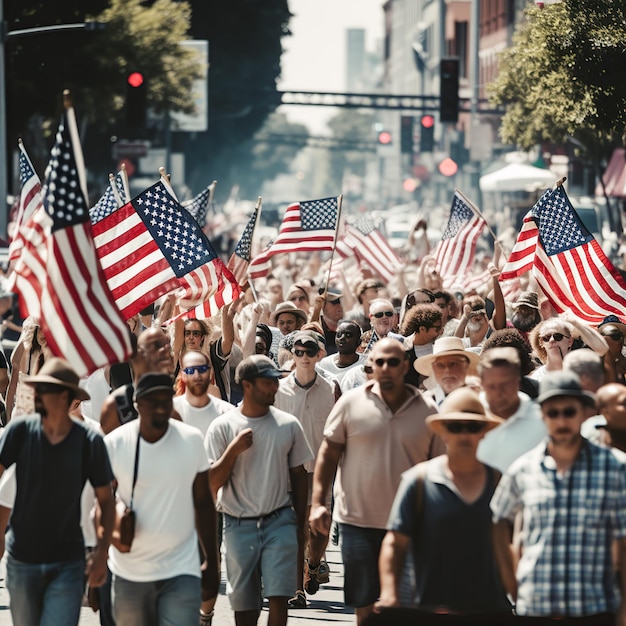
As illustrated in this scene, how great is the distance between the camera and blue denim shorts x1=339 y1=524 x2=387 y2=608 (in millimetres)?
8336

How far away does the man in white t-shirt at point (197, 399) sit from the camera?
29.7ft

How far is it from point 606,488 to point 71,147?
323 cm

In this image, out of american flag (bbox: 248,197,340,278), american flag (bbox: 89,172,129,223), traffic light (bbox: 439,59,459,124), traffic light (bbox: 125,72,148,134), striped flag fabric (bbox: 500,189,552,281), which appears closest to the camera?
striped flag fabric (bbox: 500,189,552,281)

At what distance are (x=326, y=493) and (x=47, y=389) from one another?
66.6 inches

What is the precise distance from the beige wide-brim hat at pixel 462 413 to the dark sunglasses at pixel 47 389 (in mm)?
1596

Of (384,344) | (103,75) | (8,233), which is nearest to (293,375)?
(384,344)

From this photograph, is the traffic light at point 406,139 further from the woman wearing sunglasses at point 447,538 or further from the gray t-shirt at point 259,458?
the woman wearing sunglasses at point 447,538

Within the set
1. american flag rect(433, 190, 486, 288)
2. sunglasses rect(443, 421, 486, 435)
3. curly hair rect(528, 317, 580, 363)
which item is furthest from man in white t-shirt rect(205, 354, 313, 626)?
american flag rect(433, 190, 486, 288)

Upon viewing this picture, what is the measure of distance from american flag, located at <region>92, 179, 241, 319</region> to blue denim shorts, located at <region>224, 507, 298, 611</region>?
275cm

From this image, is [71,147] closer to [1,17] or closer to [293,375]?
[293,375]

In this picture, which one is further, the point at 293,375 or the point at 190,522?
the point at 293,375

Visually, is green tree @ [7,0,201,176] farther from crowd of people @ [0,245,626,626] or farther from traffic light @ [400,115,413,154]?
crowd of people @ [0,245,626,626]

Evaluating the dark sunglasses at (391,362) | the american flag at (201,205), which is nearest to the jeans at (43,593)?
the dark sunglasses at (391,362)

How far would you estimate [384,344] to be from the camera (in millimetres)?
8305
